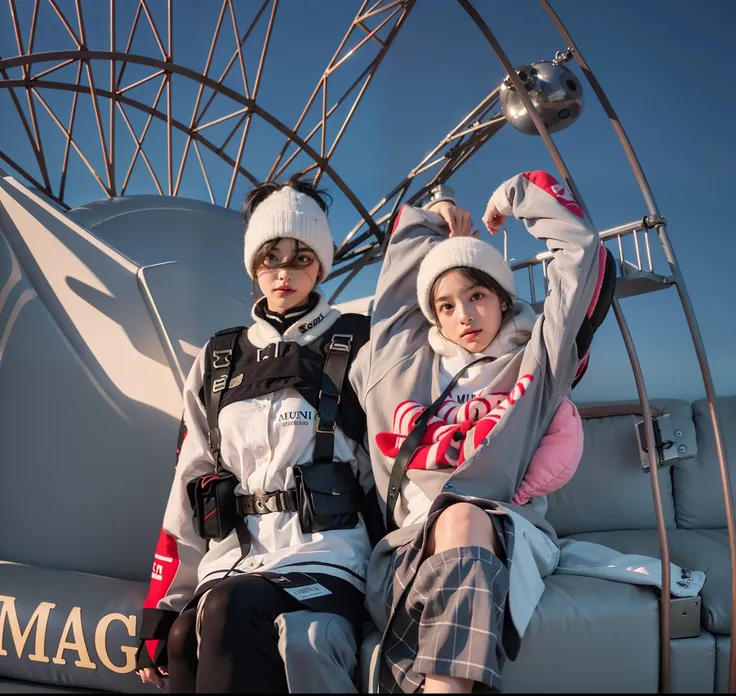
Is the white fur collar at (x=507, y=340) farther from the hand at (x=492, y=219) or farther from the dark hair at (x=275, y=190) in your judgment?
the dark hair at (x=275, y=190)

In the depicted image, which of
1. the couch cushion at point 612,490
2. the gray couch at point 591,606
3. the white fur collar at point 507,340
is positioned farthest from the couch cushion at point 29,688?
the couch cushion at point 612,490

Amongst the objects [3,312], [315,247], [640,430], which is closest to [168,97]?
[3,312]

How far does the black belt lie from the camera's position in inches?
77.4

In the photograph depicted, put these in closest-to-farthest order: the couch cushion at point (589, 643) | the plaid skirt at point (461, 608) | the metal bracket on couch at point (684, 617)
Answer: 1. the plaid skirt at point (461, 608)
2. the couch cushion at point (589, 643)
3. the metal bracket on couch at point (684, 617)

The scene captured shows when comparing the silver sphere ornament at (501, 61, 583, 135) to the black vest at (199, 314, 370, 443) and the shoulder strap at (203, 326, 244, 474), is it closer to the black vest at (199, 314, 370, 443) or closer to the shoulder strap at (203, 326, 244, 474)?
the black vest at (199, 314, 370, 443)

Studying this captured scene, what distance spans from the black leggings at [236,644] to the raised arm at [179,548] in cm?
23

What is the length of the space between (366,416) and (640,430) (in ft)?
3.23

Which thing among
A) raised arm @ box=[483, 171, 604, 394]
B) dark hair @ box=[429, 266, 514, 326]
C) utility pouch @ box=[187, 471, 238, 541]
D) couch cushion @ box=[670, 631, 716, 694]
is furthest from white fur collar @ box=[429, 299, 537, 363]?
couch cushion @ box=[670, 631, 716, 694]

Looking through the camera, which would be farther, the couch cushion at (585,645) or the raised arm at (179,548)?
the raised arm at (179,548)

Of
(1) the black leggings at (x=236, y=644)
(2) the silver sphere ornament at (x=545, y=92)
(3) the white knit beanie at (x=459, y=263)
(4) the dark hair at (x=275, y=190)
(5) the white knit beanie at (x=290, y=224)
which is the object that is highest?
(2) the silver sphere ornament at (x=545, y=92)

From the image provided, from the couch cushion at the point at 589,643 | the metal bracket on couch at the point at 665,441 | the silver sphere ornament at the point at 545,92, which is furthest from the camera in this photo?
the silver sphere ornament at the point at 545,92

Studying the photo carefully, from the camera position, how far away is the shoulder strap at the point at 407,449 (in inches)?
75.9

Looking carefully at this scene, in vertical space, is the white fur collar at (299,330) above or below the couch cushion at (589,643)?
above

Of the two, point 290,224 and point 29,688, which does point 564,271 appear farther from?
point 29,688
